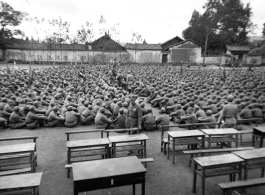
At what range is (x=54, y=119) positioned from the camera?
9.82 m

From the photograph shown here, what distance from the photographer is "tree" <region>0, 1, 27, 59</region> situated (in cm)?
4462

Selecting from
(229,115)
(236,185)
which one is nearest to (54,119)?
(229,115)

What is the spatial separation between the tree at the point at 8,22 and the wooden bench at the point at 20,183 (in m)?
47.3

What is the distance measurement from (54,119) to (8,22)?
46.2m

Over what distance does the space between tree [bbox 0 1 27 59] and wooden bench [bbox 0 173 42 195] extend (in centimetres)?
4730

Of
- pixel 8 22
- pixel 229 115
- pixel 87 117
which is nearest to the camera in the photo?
pixel 229 115

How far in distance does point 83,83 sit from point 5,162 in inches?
524

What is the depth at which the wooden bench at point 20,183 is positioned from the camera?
12.6 ft

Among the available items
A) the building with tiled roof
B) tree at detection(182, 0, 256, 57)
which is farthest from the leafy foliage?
tree at detection(182, 0, 256, 57)

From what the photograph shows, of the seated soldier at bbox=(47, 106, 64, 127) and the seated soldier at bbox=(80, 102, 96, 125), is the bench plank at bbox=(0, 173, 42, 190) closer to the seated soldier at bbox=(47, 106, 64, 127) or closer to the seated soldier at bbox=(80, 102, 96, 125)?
the seated soldier at bbox=(47, 106, 64, 127)

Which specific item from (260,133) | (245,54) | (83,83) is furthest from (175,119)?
(245,54)

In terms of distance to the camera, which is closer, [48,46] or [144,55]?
[48,46]

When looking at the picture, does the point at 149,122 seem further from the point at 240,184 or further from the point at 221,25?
the point at 221,25

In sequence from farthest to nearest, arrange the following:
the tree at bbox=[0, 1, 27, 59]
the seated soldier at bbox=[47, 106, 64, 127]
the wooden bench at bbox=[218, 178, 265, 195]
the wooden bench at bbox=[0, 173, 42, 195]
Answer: the tree at bbox=[0, 1, 27, 59], the seated soldier at bbox=[47, 106, 64, 127], the wooden bench at bbox=[218, 178, 265, 195], the wooden bench at bbox=[0, 173, 42, 195]
